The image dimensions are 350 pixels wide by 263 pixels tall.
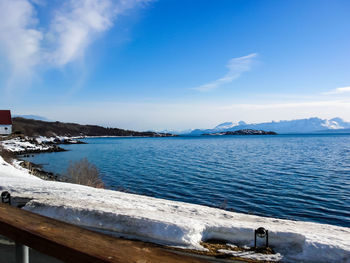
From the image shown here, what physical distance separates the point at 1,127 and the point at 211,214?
269ft

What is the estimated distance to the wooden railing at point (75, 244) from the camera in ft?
5.08

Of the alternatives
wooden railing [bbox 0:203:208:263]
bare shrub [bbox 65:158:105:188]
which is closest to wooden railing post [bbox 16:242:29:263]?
wooden railing [bbox 0:203:208:263]

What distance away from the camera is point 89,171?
22.6 metres

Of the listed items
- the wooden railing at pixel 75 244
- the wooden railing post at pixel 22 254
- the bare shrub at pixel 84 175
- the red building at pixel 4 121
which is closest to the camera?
the wooden railing at pixel 75 244

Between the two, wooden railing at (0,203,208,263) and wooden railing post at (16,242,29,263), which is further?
wooden railing post at (16,242,29,263)

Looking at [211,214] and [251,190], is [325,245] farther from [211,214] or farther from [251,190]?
[251,190]

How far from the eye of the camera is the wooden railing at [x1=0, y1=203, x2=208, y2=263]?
155 centimetres

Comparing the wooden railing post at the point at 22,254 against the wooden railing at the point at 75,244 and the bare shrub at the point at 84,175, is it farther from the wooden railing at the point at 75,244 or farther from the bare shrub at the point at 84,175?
the bare shrub at the point at 84,175

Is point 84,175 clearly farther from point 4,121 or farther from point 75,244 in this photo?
point 4,121

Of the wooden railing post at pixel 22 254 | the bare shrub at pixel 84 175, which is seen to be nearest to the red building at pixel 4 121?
the bare shrub at pixel 84 175

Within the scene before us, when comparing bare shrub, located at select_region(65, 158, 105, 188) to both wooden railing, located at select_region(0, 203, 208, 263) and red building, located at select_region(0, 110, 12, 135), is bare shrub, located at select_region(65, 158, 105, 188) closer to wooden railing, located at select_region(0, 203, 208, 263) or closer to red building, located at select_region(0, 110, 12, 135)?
wooden railing, located at select_region(0, 203, 208, 263)

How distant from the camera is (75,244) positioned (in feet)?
5.50

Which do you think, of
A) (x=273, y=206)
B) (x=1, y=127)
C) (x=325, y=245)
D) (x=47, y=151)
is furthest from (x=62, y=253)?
(x=1, y=127)

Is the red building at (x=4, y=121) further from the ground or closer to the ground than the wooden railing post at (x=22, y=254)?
further from the ground
